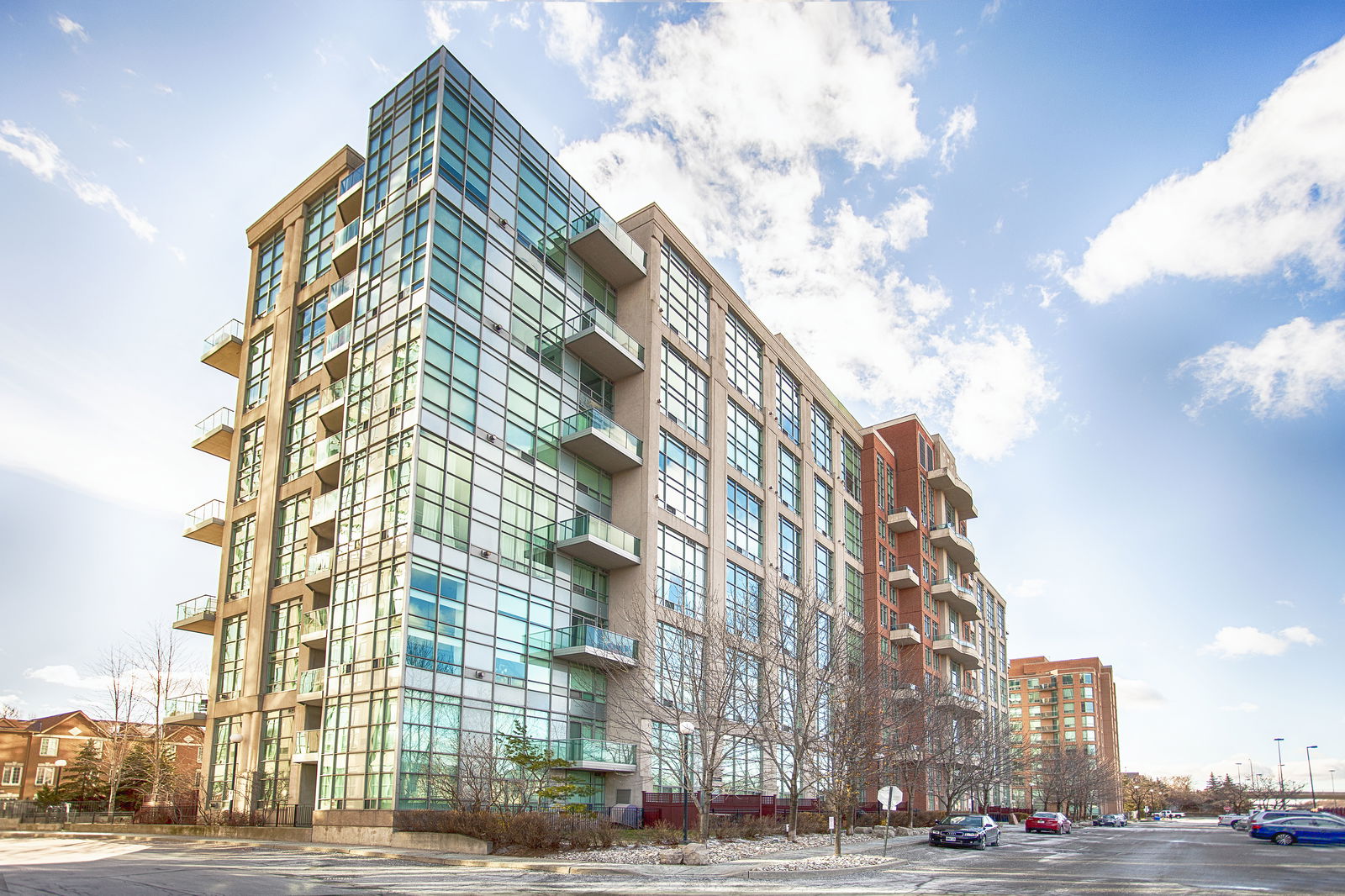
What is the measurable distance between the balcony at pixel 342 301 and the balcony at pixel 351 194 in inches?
117

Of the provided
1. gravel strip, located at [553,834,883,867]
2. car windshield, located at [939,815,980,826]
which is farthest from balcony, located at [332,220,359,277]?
car windshield, located at [939,815,980,826]

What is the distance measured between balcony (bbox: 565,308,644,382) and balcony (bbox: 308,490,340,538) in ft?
38.2

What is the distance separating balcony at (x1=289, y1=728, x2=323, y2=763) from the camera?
36.7 m

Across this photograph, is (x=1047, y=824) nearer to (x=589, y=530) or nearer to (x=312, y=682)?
(x=589, y=530)

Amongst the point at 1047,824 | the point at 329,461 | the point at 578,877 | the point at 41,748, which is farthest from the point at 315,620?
the point at 41,748

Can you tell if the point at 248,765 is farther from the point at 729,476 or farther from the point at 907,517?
the point at 907,517

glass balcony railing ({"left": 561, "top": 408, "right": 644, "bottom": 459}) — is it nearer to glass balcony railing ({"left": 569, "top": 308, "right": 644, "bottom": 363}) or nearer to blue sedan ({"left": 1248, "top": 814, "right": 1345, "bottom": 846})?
glass balcony railing ({"left": 569, "top": 308, "right": 644, "bottom": 363})

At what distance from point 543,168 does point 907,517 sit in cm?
4343

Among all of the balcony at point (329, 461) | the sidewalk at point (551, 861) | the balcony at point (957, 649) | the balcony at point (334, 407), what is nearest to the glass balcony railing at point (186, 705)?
the sidewalk at point (551, 861)

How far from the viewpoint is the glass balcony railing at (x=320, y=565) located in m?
38.4

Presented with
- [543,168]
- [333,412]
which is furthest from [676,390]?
[333,412]

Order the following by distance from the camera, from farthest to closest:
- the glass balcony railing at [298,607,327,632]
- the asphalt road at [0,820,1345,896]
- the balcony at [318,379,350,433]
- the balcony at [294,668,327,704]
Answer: the balcony at [318,379,350,433]
the glass balcony railing at [298,607,327,632]
the balcony at [294,668,327,704]
the asphalt road at [0,820,1345,896]

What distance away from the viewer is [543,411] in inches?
1628

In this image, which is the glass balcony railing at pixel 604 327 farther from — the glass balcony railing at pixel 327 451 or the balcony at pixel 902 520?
the balcony at pixel 902 520
